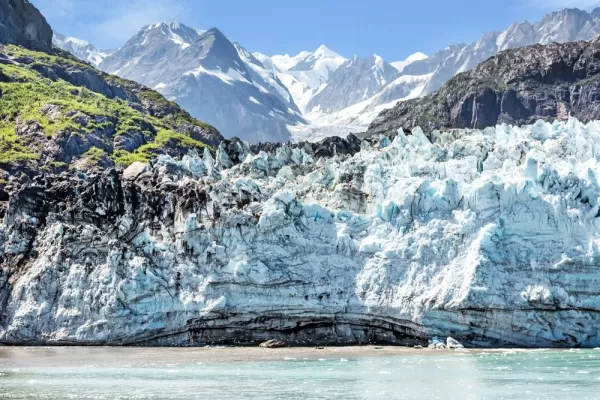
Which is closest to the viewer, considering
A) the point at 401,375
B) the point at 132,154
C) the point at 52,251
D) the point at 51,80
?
the point at 401,375

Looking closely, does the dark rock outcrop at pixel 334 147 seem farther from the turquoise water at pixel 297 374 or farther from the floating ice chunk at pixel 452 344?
the turquoise water at pixel 297 374

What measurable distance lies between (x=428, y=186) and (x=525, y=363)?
13.3 metres

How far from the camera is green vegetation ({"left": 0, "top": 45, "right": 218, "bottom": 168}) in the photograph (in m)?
108

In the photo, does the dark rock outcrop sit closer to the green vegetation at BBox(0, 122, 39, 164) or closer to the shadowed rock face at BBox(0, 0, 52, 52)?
the green vegetation at BBox(0, 122, 39, 164)

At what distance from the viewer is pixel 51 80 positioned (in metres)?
138

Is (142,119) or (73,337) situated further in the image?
(142,119)

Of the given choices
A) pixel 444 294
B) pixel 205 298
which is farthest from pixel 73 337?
pixel 444 294

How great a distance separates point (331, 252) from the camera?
156 ft

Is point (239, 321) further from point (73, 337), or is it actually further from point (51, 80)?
point (51, 80)

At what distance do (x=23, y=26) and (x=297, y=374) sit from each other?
5375 inches

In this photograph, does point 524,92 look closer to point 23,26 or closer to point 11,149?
point 11,149

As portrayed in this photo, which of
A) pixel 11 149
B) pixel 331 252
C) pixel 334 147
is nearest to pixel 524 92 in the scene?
pixel 334 147

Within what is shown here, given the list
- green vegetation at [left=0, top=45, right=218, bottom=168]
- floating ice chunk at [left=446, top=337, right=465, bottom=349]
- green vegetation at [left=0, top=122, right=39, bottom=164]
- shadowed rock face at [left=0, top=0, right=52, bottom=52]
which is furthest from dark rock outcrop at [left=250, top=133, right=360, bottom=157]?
shadowed rock face at [left=0, top=0, right=52, bottom=52]

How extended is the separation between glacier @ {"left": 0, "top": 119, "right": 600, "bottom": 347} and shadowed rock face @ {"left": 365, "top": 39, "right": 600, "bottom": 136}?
7454 centimetres
